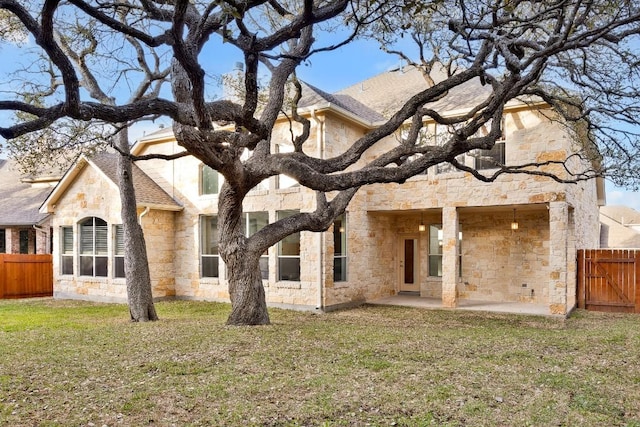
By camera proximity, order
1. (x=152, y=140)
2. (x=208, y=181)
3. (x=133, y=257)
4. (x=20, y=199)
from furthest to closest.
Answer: (x=20, y=199)
(x=152, y=140)
(x=208, y=181)
(x=133, y=257)

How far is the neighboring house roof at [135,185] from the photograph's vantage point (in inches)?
561

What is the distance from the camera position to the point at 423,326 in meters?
9.62

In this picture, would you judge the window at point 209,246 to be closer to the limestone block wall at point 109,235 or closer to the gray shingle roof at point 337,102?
the limestone block wall at point 109,235

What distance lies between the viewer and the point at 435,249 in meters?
15.1

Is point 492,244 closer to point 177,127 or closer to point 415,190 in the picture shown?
point 415,190

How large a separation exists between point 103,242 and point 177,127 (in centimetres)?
1058

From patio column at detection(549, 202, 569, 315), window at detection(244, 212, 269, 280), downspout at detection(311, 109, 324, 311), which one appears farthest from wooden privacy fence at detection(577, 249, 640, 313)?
window at detection(244, 212, 269, 280)

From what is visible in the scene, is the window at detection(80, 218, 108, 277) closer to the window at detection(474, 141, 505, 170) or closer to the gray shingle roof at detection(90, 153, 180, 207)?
the gray shingle roof at detection(90, 153, 180, 207)

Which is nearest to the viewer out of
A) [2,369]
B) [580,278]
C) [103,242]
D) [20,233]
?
[2,369]

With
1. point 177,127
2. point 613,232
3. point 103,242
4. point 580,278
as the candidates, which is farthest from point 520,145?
point 613,232

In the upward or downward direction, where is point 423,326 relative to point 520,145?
downward

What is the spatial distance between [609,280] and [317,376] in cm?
1057

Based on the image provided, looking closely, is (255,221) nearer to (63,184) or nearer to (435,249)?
(435,249)

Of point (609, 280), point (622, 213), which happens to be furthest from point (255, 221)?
point (622, 213)
